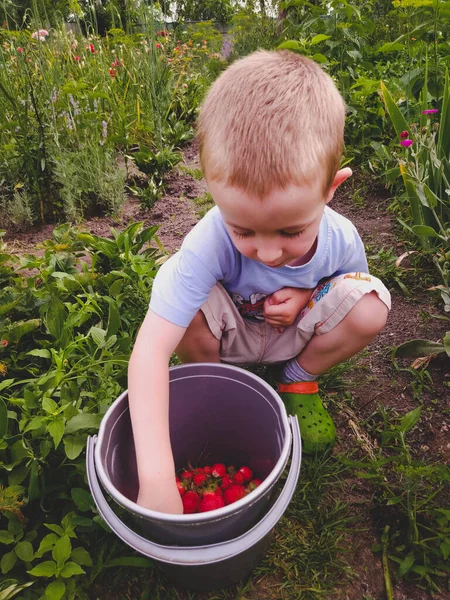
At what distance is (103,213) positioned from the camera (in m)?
2.92

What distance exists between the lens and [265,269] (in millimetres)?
1374

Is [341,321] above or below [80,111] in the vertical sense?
below

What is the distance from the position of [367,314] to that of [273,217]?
22.0 inches

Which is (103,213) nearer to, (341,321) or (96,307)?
(96,307)

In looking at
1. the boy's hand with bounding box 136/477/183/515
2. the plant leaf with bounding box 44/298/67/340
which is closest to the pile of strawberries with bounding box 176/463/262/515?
the boy's hand with bounding box 136/477/183/515

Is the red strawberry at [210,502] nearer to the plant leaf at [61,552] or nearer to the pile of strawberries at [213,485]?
the pile of strawberries at [213,485]

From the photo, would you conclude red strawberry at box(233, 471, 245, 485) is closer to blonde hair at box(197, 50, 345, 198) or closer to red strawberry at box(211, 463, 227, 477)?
red strawberry at box(211, 463, 227, 477)

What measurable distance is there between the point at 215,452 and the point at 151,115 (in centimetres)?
278

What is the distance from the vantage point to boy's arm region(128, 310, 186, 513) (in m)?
1.05

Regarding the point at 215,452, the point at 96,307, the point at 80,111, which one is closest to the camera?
the point at 215,452

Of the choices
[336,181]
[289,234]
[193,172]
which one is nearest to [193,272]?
[289,234]

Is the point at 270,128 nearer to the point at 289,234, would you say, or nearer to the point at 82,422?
the point at 289,234

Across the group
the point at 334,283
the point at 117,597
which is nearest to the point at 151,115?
the point at 334,283

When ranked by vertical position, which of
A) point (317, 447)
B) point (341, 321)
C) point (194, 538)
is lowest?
point (317, 447)
